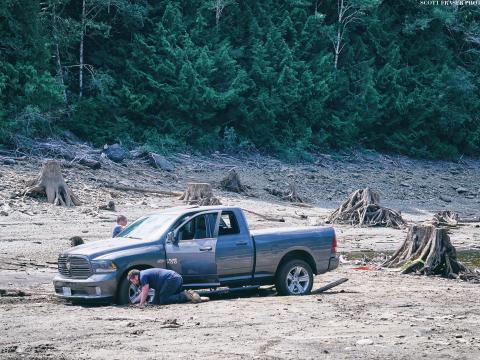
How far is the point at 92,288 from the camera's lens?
16391 mm

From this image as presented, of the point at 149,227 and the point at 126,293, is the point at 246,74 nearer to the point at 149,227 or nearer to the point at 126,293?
the point at 149,227

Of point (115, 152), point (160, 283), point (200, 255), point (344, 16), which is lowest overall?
point (160, 283)

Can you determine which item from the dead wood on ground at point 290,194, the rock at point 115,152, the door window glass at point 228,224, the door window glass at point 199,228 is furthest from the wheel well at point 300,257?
the rock at point 115,152

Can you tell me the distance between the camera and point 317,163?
1822 inches

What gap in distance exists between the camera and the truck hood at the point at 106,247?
16.6 m

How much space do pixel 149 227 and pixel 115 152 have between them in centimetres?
2028

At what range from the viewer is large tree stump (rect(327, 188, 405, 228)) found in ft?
106

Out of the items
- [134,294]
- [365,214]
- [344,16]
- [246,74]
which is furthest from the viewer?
[344,16]

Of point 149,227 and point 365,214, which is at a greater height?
point 149,227

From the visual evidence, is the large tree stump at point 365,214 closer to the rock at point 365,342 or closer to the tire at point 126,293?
the tire at point 126,293

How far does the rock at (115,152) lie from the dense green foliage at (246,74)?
6.44 ft

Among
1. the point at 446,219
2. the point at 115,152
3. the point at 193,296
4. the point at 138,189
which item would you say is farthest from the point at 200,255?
the point at 115,152

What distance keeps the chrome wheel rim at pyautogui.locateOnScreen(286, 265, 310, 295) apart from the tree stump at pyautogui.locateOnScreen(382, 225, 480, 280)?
4513mm

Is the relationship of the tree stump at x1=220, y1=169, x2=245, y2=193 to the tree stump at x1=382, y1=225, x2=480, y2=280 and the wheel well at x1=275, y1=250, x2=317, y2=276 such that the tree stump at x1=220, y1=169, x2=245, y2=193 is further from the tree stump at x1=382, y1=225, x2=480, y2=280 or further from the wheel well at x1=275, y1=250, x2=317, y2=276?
the wheel well at x1=275, y1=250, x2=317, y2=276
